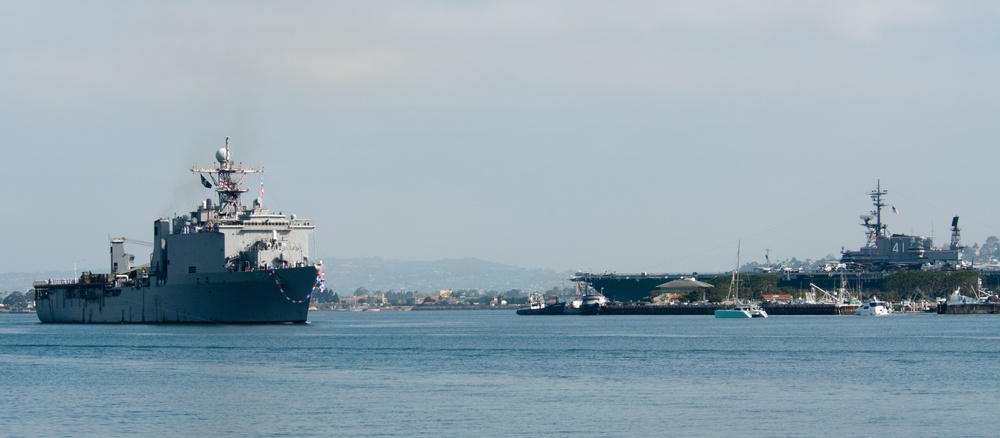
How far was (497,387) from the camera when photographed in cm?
3906

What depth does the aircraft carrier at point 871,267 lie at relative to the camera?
143 m

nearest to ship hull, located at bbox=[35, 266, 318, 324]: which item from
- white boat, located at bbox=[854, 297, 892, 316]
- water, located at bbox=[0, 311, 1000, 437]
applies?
water, located at bbox=[0, 311, 1000, 437]

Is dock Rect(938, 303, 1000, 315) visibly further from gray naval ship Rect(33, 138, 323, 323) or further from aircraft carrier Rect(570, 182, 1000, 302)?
gray naval ship Rect(33, 138, 323, 323)

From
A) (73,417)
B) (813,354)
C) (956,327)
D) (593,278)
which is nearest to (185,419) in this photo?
(73,417)

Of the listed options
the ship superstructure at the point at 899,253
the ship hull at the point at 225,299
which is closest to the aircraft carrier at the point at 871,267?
the ship superstructure at the point at 899,253

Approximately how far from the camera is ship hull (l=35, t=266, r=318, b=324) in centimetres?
7256

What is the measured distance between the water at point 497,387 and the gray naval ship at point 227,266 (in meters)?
7.92

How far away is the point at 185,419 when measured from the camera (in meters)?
31.9

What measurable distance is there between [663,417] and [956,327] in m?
58.0

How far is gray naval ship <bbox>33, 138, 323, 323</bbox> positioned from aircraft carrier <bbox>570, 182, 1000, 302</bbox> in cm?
7257

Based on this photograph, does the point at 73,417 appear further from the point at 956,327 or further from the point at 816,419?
the point at 956,327

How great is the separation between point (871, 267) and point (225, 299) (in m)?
A: 91.4

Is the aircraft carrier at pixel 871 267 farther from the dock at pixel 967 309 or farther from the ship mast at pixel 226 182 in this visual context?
the ship mast at pixel 226 182

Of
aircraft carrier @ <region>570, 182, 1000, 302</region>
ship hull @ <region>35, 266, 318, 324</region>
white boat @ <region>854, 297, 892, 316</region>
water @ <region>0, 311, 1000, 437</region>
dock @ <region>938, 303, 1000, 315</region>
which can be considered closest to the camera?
water @ <region>0, 311, 1000, 437</region>
